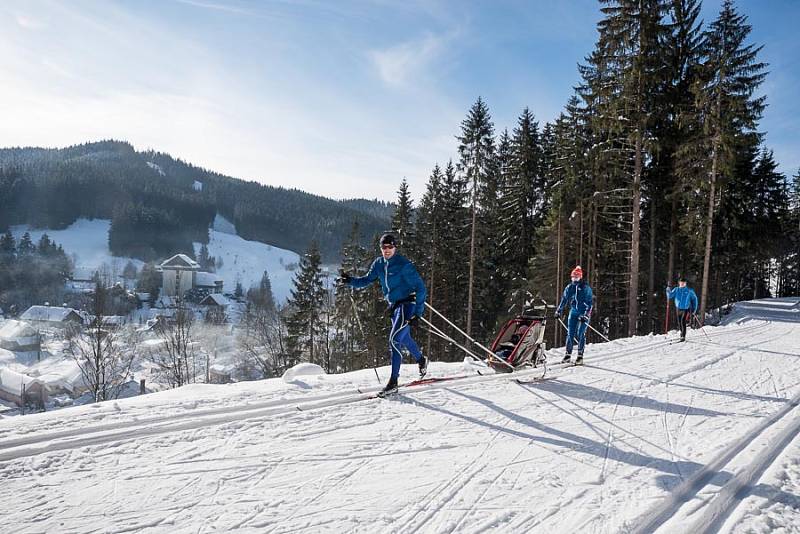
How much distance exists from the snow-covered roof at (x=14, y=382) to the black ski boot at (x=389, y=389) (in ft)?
164

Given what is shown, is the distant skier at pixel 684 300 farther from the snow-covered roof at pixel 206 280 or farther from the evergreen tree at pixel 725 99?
the snow-covered roof at pixel 206 280

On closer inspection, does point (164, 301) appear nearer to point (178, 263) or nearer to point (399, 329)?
point (178, 263)

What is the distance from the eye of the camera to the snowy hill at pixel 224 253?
117 meters

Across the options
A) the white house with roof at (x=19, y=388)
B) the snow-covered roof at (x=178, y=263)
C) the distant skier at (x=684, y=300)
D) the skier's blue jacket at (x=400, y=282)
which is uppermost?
the snow-covered roof at (x=178, y=263)

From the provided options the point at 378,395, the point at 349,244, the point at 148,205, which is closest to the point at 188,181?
Answer: the point at 148,205

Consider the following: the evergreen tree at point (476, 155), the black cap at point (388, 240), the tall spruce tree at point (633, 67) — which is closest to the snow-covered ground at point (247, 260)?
the evergreen tree at point (476, 155)

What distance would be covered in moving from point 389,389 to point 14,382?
173ft

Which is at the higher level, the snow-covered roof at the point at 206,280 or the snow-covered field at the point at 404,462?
the snow-covered field at the point at 404,462

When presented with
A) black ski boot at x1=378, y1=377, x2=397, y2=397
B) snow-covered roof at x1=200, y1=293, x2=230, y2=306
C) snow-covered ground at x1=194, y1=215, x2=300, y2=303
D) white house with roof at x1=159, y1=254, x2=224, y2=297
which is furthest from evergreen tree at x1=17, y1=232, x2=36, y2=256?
black ski boot at x1=378, y1=377, x2=397, y2=397

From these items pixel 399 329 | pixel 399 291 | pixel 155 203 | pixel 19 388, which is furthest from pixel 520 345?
pixel 155 203

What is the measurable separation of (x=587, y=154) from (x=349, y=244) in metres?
18.8

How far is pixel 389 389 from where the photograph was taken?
6172mm

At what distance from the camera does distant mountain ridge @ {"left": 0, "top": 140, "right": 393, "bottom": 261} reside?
413 ft

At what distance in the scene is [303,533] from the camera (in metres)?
2.74
